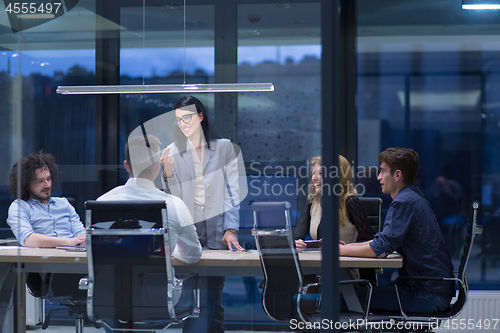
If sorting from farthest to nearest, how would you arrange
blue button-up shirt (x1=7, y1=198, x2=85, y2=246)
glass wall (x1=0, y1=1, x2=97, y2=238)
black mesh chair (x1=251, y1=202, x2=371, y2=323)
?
glass wall (x1=0, y1=1, x2=97, y2=238) → blue button-up shirt (x1=7, y1=198, x2=85, y2=246) → black mesh chair (x1=251, y1=202, x2=371, y2=323)

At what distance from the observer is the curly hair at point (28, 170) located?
2.94 m

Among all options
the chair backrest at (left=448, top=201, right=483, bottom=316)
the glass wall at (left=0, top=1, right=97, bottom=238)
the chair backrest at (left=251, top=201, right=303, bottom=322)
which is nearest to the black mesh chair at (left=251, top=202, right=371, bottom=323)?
the chair backrest at (left=251, top=201, right=303, bottom=322)

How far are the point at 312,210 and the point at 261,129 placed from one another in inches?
55.7

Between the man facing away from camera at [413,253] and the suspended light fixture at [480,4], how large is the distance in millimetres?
2542

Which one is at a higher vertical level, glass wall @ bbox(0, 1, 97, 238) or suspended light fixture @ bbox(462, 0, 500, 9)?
suspended light fixture @ bbox(462, 0, 500, 9)

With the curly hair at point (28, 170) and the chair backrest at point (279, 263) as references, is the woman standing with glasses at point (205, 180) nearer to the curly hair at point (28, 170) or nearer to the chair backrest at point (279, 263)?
the chair backrest at point (279, 263)

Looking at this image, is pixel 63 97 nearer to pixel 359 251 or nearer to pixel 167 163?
pixel 167 163

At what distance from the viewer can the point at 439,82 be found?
14.0ft

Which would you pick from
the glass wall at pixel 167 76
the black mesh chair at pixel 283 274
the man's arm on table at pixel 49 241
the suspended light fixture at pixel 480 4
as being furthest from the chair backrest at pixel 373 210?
the suspended light fixture at pixel 480 4

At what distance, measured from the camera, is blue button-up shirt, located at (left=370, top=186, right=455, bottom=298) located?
2.48 m

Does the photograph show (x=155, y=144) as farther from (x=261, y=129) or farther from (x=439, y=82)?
(x=439, y=82)

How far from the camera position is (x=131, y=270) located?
2.21 meters

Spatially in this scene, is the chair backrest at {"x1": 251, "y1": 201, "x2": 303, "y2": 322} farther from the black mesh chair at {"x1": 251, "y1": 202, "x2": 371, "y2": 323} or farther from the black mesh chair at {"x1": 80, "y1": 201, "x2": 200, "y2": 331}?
the black mesh chair at {"x1": 80, "y1": 201, "x2": 200, "y2": 331}

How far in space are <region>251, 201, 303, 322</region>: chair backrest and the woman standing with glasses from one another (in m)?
0.38
